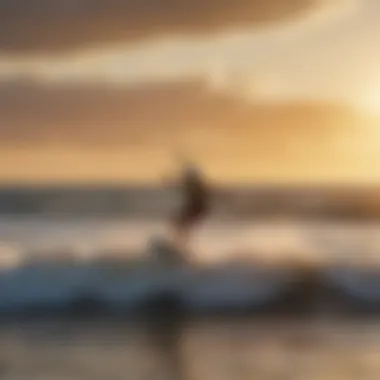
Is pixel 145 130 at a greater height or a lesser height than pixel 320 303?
greater

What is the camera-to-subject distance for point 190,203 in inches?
46.4

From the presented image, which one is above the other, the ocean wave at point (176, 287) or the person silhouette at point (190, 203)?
the person silhouette at point (190, 203)

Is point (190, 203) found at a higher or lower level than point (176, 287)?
higher

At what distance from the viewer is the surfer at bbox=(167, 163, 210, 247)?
1.18 metres

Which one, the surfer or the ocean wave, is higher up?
the surfer

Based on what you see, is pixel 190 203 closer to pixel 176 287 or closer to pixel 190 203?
pixel 190 203

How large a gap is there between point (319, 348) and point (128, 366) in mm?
239

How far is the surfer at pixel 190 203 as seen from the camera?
46.4 inches

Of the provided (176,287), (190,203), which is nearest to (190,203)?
(190,203)

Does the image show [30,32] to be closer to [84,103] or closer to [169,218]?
[84,103]

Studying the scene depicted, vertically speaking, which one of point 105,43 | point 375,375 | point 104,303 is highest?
point 105,43

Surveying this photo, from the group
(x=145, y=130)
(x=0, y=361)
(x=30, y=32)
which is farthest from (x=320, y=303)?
(x=30, y=32)

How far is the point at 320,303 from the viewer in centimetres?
119

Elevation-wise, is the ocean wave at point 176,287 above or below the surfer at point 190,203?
below
